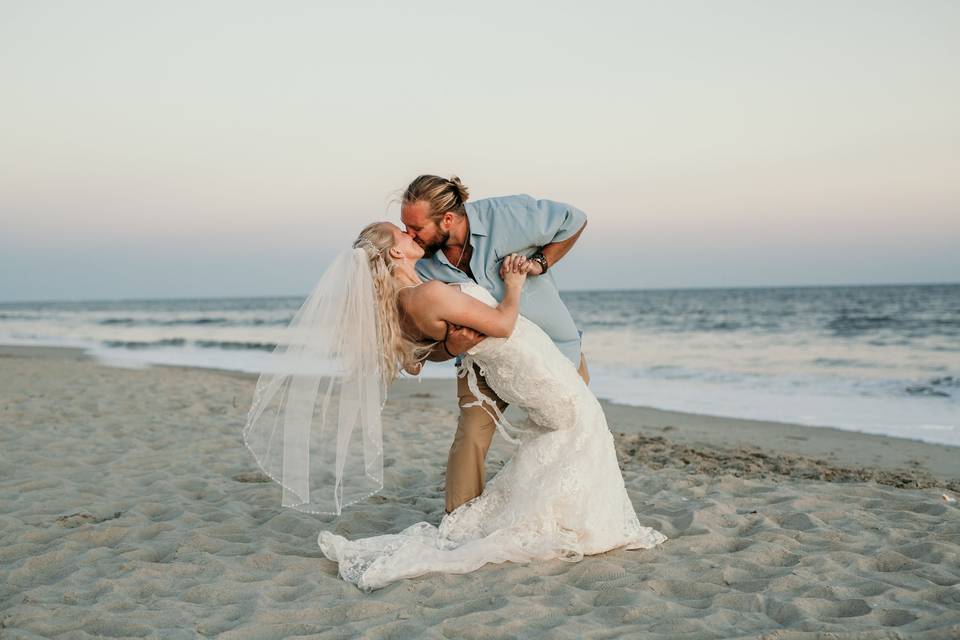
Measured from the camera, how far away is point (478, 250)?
13.8 feet

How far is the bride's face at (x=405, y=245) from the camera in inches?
163

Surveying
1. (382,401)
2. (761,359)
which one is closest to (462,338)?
(382,401)

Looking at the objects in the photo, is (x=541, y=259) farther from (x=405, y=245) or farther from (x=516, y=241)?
(x=405, y=245)

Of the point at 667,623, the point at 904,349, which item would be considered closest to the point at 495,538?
the point at 667,623

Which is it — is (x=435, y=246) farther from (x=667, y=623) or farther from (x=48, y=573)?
(x=48, y=573)

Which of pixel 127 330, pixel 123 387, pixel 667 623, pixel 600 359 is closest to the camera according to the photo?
pixel 667 623

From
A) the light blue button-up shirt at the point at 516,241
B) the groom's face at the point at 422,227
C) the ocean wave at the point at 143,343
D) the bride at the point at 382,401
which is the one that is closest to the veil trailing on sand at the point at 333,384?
the bride at the point at 382,401

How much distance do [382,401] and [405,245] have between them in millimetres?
851

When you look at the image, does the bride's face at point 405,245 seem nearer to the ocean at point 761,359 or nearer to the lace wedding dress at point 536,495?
the lace wedding dress at point 536,495

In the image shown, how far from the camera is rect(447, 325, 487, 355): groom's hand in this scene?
3.95m

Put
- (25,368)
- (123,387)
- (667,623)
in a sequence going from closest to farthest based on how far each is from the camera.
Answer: (667,623)
(123,387)
(25,368)

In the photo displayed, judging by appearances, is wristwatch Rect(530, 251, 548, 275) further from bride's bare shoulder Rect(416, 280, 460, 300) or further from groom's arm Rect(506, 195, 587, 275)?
bride's bare shoulder Rect(416, 280, 460, 300)

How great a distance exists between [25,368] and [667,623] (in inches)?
533

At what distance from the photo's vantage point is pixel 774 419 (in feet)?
31.0
